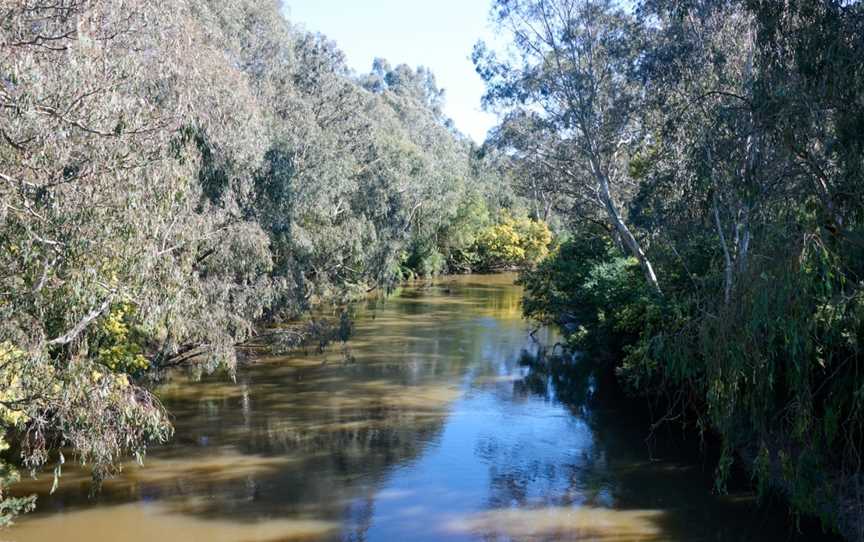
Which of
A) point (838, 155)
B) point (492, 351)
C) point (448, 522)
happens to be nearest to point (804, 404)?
point (838, 155)

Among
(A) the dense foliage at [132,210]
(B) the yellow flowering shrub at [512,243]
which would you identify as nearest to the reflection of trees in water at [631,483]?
(A) the dense foliage at [132,210]

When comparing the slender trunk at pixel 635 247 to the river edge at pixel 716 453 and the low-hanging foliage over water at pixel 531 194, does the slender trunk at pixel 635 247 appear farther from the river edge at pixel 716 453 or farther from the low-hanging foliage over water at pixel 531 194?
the river edge at pixel 716 453

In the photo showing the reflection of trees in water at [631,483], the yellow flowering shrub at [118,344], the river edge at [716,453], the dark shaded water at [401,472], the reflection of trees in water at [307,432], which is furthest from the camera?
the reflection of trees in water at [307,432]

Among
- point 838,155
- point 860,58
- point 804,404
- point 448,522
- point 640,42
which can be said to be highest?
point 640,42

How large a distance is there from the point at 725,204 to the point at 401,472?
6680 mm

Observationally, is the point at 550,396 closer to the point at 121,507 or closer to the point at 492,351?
the point at 492,351

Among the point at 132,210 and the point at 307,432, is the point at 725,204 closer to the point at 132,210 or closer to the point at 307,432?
the point at 307,432

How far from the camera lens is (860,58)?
21.1 feet

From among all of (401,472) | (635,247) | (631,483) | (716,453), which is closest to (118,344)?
(401,472)

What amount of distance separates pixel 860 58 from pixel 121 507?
969cm

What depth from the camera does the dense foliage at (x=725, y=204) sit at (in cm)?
600

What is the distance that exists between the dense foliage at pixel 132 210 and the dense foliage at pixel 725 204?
10.4 ft

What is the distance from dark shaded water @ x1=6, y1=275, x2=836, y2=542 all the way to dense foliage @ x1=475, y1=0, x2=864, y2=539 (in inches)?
50.7

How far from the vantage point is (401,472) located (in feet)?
36.3
